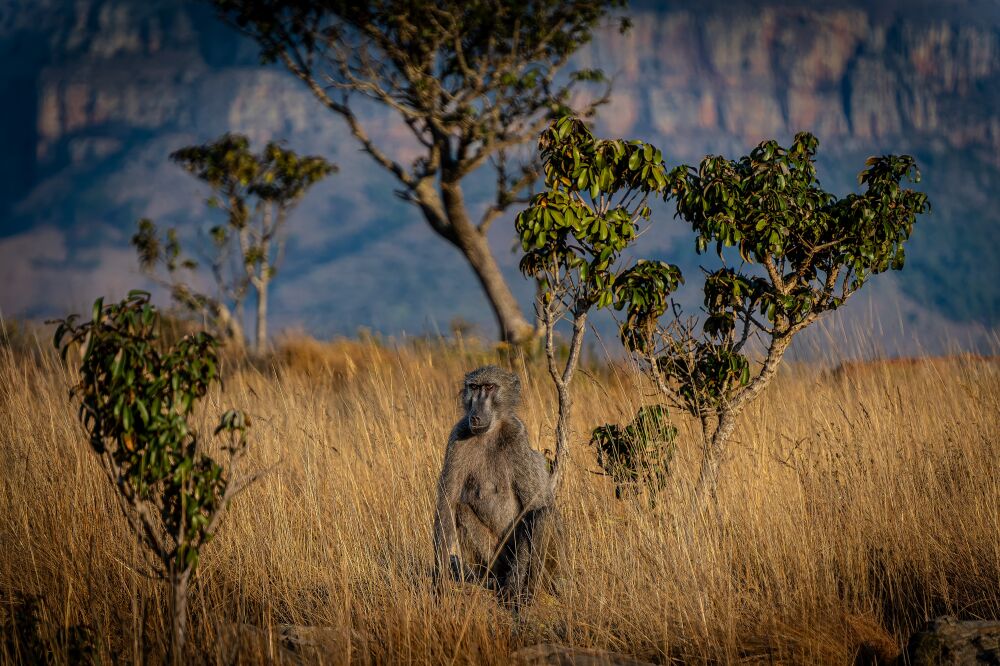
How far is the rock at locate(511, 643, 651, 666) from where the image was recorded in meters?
3.70

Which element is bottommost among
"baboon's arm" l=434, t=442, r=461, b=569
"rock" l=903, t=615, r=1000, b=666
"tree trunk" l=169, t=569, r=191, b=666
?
"rock" l=903, t=615, r=1000, b=666

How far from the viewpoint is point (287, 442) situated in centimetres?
691

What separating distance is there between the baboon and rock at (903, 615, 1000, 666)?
1.76 meters

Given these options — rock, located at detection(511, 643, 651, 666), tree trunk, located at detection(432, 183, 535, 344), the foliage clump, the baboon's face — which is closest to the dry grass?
rock, located at detection(511, 643, 651, 666)

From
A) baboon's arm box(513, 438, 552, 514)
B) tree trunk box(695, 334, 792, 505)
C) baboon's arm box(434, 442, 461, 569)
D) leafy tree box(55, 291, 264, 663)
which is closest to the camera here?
leafy tree box(55, 291, 264, 663)

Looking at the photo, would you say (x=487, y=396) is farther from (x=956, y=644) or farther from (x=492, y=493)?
(x=956, y=644)

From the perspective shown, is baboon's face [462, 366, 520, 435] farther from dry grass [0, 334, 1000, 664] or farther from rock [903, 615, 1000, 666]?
rock [903, 615, 1000, 666]

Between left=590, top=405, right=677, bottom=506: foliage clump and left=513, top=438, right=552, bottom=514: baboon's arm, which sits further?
left=590, top=405, right=677, bottom=506: foliage clump

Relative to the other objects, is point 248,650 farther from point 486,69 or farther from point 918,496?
point 486,69

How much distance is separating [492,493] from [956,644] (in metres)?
2.35

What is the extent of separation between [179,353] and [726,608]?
8.87ft

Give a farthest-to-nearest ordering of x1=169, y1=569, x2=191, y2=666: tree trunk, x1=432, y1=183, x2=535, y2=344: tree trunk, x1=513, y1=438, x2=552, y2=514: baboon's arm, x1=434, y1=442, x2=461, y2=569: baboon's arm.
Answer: x1=432, y1=183, x2=535, y2=344: tree trunk
x1=513, y1=438, x2=552, y2=514: baboon's arm
x1=434, y1=442, x2=461, y2=569: baboon's arm
x1=169, y1=569, x2=191, y2=666: tree trunk

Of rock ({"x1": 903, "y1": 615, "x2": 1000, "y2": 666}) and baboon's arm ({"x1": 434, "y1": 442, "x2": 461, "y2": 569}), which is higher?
baboon's arm ({"x1": 434, "y1": 442, "x2": 461, "y2": 569})

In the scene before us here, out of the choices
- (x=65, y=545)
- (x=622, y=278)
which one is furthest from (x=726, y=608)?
(x=65, y=545)
